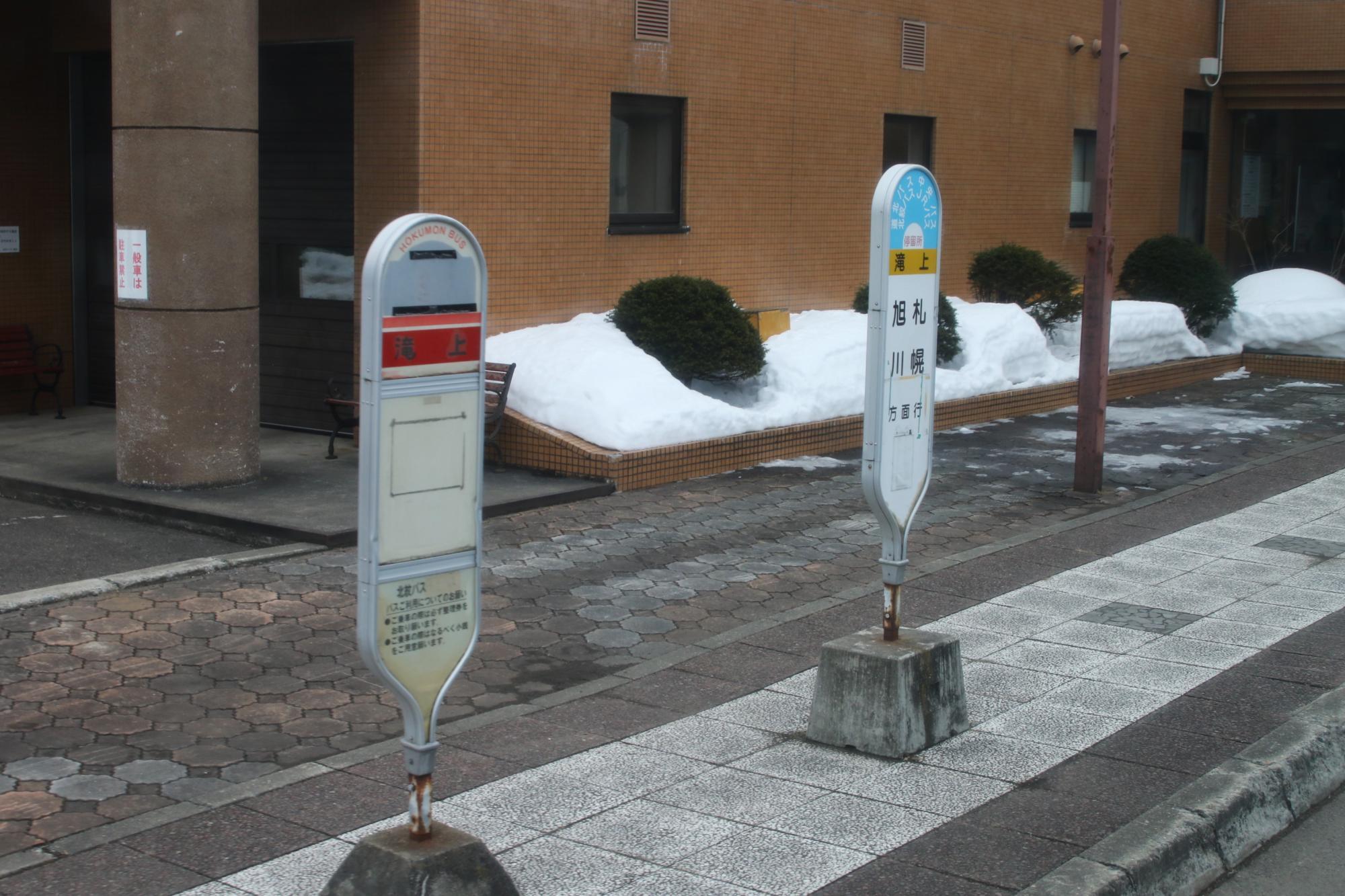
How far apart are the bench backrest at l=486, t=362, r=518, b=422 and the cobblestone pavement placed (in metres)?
1.03

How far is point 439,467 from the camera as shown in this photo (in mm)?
4449

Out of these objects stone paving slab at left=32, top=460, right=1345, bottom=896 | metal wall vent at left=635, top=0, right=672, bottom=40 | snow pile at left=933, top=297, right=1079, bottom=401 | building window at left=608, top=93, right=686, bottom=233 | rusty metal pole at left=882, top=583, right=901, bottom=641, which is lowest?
stone paving slab at left=32, top=460, right=1345, bottom=896

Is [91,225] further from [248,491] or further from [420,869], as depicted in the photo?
[420,869]

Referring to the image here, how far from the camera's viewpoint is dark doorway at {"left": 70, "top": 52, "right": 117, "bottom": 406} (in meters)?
14.2

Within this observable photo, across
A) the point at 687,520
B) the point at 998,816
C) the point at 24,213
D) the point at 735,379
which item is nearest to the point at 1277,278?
the point at 735,379

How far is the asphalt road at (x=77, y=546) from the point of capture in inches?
348

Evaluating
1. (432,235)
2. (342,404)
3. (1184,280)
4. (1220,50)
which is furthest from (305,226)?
(1220,50)

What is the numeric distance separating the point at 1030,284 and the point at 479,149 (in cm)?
752

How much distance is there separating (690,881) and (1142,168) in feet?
60.6

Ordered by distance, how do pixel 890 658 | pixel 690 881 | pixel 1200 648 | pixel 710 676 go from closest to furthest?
1. pixel 690 881
2. pixel 890 658
3. pixel 710 676
4. pixel 1200 648

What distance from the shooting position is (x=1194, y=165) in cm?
2317

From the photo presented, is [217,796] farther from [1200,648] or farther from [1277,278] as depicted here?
[1277,278]

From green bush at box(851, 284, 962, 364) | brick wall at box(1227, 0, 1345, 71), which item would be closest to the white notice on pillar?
green bush at box(851, 284, 962, 364)

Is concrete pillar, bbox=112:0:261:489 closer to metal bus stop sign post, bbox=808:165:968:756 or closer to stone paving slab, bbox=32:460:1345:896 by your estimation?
stone paving slab, bbox=32:460:1345:896
